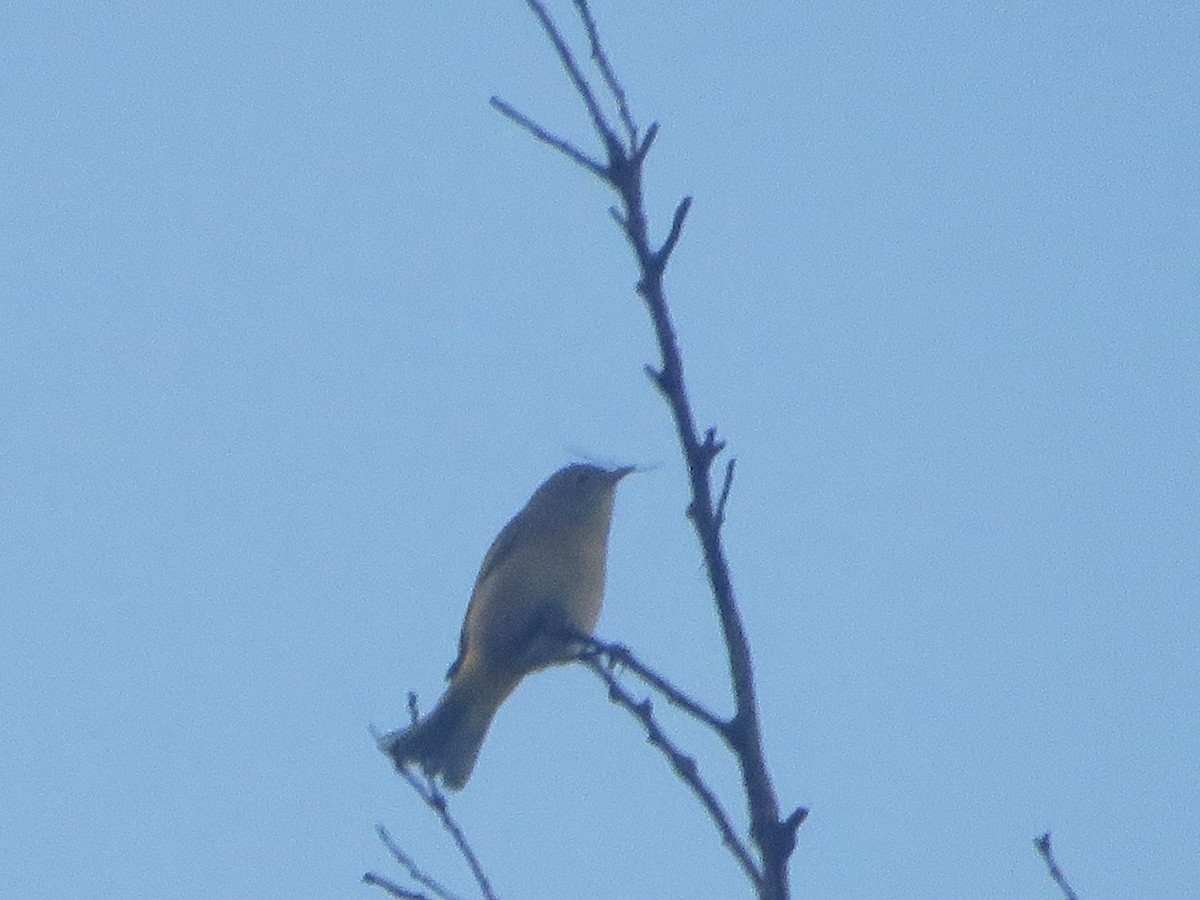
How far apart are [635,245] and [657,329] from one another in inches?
5.9

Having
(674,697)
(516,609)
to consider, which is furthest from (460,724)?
(674,697)

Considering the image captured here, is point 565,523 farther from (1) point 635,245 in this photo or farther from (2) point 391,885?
(1) point 635,245

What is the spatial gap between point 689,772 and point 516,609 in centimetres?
485

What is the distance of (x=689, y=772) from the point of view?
2893 mm

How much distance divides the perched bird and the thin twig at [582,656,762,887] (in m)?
4.06

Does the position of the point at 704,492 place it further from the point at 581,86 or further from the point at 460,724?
the point at 460,724

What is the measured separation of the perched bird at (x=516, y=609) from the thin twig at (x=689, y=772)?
406cm

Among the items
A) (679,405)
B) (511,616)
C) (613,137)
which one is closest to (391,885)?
(679,405)

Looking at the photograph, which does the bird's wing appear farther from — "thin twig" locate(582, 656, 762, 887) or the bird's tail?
"thin twig" locate(582, 656, 762, 887)

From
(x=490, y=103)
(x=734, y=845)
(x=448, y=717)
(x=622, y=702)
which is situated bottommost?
(x=734, y=845)

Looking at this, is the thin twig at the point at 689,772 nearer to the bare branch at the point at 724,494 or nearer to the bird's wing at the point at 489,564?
the bare branch at the point at 724,494

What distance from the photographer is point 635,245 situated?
111 inches

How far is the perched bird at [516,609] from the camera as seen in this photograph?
303 inches

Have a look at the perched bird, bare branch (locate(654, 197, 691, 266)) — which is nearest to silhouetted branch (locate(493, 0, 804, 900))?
bare branch (locate(654, 197, 691, 266))
